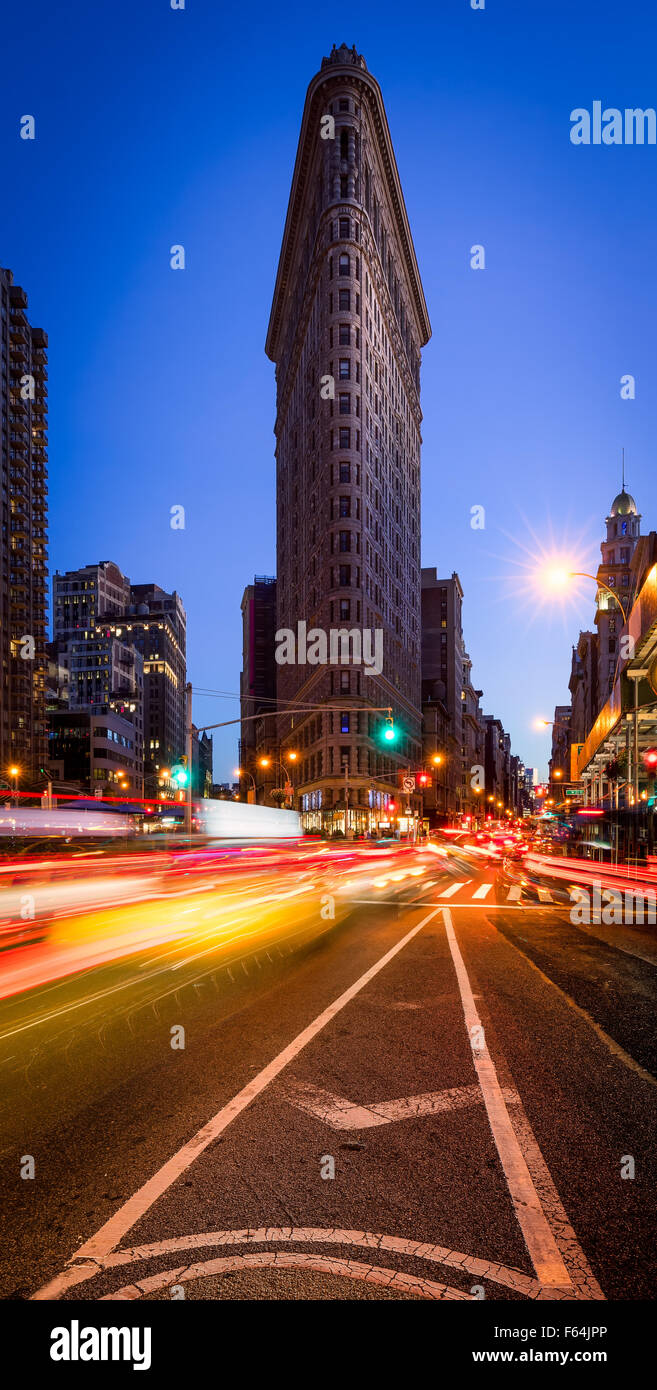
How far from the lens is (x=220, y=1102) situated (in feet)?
17.4

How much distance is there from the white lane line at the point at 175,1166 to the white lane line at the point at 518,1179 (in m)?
1.63

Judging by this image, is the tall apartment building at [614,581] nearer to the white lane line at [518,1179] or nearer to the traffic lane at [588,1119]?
the traffic lane at [588,1119]

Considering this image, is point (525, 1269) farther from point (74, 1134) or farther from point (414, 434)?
point (414, 434)

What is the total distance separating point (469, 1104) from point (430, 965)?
5.82 m

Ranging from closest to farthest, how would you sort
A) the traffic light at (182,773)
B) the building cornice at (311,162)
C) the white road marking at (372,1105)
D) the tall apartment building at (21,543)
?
the white road marking at (372,1105) < the traffic light at (182,773) < the building cornice at (311,162) < the tall apartment building at (21,543)

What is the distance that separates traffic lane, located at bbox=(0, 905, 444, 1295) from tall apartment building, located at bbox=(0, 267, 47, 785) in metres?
85.1

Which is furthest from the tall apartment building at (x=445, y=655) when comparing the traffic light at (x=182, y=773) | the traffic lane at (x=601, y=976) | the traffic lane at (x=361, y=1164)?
the traffic lane at (x=361, y=1164)

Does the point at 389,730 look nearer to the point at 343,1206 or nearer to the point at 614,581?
the point at 343,1206

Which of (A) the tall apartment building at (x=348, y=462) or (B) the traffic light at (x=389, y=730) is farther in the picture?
(A) the tall apartment building at (x=348, y=462)

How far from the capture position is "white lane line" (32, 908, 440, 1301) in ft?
11.2

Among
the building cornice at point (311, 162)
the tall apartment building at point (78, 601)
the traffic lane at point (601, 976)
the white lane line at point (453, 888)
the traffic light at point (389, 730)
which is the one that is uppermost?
the building cornice at point (311, 162)

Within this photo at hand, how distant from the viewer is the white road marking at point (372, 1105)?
16.3ft

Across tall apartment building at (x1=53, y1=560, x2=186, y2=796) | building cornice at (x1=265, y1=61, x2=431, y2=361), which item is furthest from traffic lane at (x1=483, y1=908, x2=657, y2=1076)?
tall apartment building at (x1=53, y1=560, x2=186, y2=796)

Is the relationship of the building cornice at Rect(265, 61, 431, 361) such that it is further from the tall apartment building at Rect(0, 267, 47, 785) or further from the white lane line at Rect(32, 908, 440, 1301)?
the white lane line at Rect(32, 908, 440, 1301)
